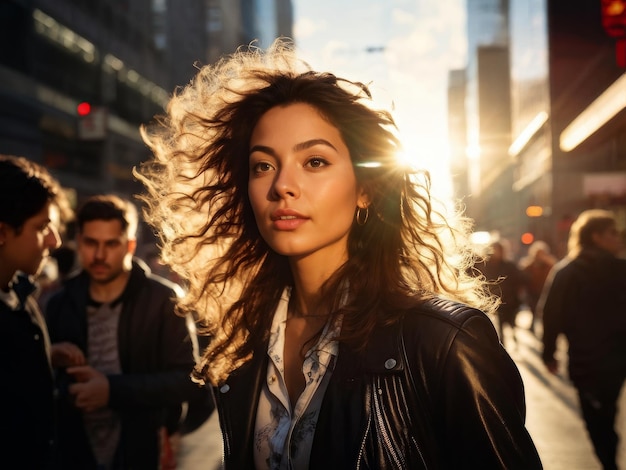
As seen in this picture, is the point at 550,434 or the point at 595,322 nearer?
the point at 595,322

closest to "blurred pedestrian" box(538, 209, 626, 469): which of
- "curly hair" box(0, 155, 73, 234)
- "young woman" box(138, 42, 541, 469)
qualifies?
"young woman" box(138, 42, 541, 469)

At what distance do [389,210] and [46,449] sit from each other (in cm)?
193

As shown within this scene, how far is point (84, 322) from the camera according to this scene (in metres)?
4.49

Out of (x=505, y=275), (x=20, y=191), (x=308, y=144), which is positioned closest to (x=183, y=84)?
(x=505, y=275)

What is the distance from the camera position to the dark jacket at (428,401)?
Result: 6.23 ft

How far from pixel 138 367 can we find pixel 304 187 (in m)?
2.41

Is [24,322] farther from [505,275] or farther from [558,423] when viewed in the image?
[505,275]

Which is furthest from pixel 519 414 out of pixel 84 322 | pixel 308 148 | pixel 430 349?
pixel 84 322

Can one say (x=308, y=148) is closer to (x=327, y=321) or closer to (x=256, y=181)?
(x=256, y=181)

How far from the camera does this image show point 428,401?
78.7 inches

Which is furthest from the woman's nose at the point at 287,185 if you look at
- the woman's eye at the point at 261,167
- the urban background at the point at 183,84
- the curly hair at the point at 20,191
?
the curly hair at the point at 20,191

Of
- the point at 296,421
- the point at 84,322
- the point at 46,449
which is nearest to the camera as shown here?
the point at 296,421

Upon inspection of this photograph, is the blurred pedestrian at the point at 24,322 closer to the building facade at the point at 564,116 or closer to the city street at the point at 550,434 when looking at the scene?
the city street at the point at 550,434

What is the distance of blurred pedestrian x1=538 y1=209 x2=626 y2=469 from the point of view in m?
5.96
